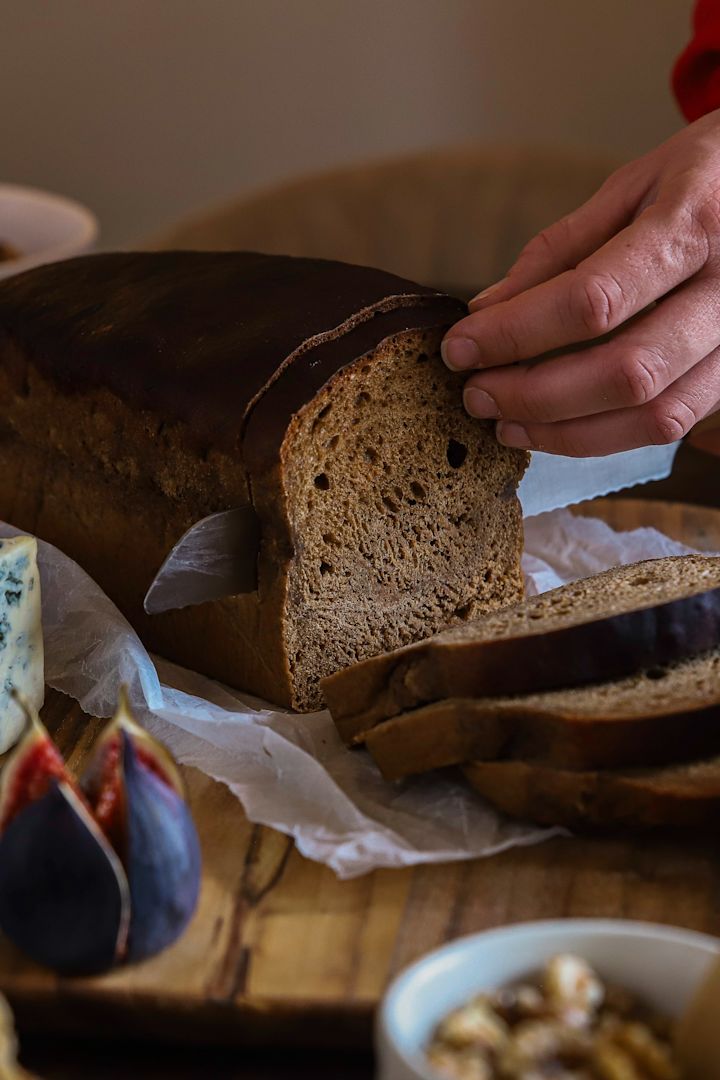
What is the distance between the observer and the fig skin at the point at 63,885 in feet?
4.87

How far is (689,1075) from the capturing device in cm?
120

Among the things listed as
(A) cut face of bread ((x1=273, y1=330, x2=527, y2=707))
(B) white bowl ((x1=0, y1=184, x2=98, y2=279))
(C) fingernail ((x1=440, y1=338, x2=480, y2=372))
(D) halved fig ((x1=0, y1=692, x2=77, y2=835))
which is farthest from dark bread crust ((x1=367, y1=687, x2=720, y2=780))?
(B) white bowl ((x1=0, y1=184, x2=98, y2=279))

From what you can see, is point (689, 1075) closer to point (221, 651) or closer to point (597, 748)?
point (597, 748)

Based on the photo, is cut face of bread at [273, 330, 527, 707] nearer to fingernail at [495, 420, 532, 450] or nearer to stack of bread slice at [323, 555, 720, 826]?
fingernail at [495, 420, 532, 450]

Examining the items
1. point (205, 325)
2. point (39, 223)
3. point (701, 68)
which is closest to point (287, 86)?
point (39, 223)

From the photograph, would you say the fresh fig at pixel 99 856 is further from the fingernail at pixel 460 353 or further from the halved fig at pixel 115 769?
the fingernail at pixel 460 353

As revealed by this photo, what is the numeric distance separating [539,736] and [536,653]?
12 cm

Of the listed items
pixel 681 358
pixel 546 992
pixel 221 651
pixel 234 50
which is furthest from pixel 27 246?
pixel 546 992

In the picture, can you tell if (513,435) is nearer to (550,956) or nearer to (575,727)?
(575,727)

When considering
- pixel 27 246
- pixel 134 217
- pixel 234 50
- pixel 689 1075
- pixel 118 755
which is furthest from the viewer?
pixel 134 217

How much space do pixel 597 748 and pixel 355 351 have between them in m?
0.74

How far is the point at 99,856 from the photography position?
4.86 ft

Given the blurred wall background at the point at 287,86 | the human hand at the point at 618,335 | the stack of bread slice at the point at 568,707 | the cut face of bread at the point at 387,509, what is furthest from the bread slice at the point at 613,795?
the blurred wall background at the point at 287,86

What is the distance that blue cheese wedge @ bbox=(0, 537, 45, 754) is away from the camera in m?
2.06
